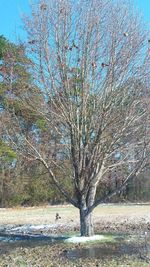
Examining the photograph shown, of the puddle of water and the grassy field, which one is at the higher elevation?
the grassy field

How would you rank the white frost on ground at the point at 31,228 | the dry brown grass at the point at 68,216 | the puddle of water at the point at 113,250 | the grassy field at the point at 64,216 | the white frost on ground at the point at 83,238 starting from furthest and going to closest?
the grassy field at the point at 64,216 → the dry brown grass at the point at 68,216 → the white frost on ground at the point at 31,228 → the white frost on ground at the point at 83,238 → the puddle of water at the point at 113,250

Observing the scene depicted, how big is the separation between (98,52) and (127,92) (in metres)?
1.37

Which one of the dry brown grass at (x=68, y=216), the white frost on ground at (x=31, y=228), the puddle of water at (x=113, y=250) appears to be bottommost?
the puddle of water at (x=113, y=250)

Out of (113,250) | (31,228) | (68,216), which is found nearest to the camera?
(113,250)

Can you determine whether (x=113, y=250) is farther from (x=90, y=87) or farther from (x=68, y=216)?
(x=68, y=216)

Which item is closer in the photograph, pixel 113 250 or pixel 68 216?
pixel 113 250

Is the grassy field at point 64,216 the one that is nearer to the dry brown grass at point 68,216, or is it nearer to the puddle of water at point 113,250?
the dry brown grass at point 68,216

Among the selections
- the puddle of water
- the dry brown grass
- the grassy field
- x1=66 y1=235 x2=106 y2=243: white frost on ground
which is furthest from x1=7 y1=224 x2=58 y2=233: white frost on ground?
the puddle of water

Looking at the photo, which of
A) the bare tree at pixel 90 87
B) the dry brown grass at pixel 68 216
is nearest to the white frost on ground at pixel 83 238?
the bare tree at pixel 90 87

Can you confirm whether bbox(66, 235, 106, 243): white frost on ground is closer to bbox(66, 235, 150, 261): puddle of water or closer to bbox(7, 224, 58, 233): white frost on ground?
bbox(66, 235, 150, 261): puddle of water

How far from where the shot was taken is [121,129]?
42.0 ft


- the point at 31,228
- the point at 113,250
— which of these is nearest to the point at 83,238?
the point at 113,250

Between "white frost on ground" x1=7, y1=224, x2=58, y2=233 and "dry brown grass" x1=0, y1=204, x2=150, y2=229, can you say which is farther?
"dry brown grass" x1=0, y1=204, x2=150, y2=229

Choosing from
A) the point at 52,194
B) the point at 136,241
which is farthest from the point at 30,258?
the point at 52,194
